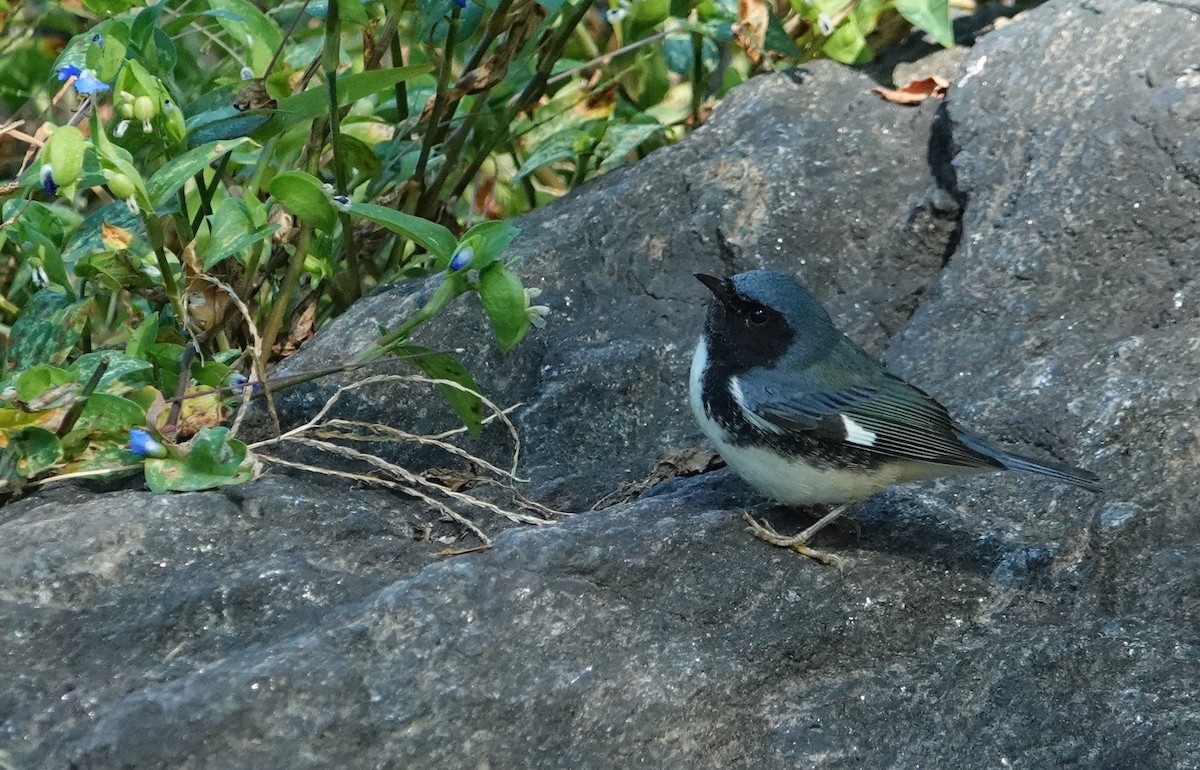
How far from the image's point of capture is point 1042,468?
147 inches

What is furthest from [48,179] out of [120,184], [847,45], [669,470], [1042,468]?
[847,45]

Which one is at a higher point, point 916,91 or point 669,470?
point 916,91

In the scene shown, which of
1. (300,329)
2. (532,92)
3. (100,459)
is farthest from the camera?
(532,92)

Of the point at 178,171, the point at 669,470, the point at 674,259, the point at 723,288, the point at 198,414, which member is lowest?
the point at 669,470

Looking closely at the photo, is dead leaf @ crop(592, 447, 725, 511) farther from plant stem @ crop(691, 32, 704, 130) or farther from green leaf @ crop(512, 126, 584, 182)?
plant stem @ crop(691, 32, 704, 130)

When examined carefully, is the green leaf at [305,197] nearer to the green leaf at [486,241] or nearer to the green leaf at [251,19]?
the green leaf at [486,241]

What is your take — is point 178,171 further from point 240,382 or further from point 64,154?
point 240,382

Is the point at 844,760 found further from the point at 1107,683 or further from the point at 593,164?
the point at 593,164

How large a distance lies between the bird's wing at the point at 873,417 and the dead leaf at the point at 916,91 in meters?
1.80

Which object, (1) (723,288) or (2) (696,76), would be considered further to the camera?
(2) (696,76)

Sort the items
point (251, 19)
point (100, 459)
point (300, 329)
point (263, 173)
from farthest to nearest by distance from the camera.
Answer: point (300, 329) < point (251, 19) < point (263, 173) < point (100, 459)

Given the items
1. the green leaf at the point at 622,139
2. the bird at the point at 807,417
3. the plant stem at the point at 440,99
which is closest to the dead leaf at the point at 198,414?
the plant stem at the point at 440,99

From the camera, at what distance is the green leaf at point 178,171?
12.5 ft

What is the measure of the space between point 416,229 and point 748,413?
1128 millimetres
